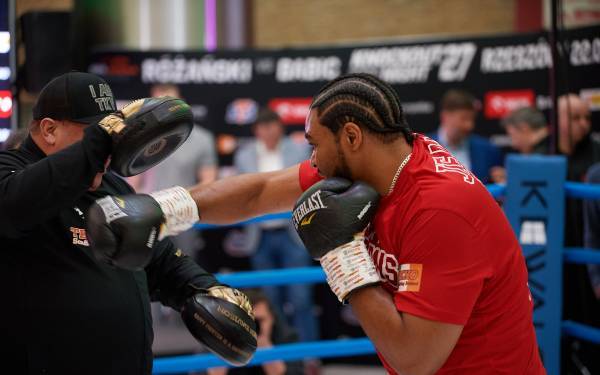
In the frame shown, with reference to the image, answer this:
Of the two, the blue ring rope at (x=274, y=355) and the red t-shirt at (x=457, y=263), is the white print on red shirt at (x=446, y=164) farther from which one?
the blue ring rope at (x=274, y=355)

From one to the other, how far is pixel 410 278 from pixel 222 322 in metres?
0.64

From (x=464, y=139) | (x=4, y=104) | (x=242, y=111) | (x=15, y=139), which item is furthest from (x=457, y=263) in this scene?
(x=242, y=111)

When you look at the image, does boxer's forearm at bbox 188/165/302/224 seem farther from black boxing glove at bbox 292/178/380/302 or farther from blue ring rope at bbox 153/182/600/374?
blue ring rope at bbox 153/182/600/374

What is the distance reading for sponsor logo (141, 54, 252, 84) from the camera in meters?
7.32

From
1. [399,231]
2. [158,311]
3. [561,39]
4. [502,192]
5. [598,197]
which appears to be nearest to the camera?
[399,231]

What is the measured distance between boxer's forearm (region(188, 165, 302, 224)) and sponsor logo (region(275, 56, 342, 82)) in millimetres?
4271

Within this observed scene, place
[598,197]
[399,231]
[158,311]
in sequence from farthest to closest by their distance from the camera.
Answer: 1. [158,311]
2. [598,197]
3. [399,231]

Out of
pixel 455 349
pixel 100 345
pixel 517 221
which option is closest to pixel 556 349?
pixel 517 221

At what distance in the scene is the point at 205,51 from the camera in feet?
24.0

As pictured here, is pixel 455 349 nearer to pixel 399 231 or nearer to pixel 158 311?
pixel 399 231

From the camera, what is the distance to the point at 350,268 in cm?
222

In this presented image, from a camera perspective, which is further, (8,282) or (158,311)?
(158,311)

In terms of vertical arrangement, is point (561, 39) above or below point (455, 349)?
above

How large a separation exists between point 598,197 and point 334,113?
1829 millimetres
